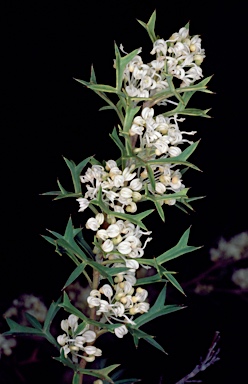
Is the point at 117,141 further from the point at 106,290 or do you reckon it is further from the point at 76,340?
the point at 76,340

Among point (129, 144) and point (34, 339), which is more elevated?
point (129, 144)

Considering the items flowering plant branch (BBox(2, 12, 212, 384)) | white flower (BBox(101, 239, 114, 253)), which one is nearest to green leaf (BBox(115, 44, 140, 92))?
flowering plant branch (BBox(2, 12, 212, 384))

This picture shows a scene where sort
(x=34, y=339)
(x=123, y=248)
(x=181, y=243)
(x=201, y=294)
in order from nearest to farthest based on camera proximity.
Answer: (x=123, y=248)
(x=181, y=243)
(x=34, y=339)
(x=201, y=294)

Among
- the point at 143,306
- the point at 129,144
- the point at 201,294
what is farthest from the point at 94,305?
the point at 201,294

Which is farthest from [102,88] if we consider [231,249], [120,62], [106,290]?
[231,249]

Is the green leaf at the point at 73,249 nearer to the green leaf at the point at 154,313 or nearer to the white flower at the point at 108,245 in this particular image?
the white flower at the point at 108,245

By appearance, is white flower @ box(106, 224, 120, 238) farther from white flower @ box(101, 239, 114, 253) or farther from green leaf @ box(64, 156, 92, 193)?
green leaf @ box(64, 156, 92, 193)

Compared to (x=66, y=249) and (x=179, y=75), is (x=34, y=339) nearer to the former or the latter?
(x=66, y=249)
